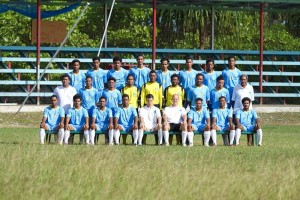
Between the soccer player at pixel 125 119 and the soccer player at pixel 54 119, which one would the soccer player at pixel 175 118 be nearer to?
the soccer player at pixel 125 119

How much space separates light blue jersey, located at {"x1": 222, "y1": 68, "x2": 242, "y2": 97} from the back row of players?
0.75ft

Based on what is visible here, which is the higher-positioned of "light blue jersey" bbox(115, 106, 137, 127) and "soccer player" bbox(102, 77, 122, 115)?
"soccer player" bbox(102, 77, 122, 115)

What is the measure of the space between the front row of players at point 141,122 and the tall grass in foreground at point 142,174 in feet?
11.7

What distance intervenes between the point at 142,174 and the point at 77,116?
947 cm

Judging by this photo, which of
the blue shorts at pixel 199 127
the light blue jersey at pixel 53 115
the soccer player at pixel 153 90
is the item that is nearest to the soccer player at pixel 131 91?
the soccer player at pixel 153 90

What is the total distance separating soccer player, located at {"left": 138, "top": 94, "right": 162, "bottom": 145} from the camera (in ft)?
82.9

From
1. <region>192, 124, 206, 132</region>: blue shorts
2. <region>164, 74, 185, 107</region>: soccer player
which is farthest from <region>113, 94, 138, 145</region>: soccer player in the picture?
Answer: <region>192, 124, 206, 132</region>: blue shorts

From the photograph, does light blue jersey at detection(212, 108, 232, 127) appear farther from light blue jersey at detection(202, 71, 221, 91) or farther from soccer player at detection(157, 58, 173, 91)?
soccer player at detection(157, 58, 173, 91)

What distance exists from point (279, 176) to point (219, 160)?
3572mm

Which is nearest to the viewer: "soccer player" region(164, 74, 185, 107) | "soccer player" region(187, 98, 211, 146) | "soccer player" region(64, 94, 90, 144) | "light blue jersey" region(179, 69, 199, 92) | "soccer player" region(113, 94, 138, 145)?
"soccer player" region(64, 94, 90, 144)

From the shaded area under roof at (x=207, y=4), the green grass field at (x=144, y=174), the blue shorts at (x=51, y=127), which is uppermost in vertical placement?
the shaded area under roof at (x=207, y=4)

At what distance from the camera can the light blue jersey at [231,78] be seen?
2673 centimetres

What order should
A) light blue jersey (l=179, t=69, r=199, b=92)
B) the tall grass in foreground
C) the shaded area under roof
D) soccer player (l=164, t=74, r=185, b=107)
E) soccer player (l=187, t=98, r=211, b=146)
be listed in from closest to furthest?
1. the tall grass in foreground
2. soccer player (l=187, t=98, r=211, b=146)
3. soccer player (l=164, t=74, r=185, b=107)
4. light blue jersey (l=179, t=69, r=199, b=92)
5. the shaded area under roof

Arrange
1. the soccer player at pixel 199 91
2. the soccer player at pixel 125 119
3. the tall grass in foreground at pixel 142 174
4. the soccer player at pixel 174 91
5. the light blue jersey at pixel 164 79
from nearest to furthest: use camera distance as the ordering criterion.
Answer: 1. the tall grass in foreground at pixel 142 174
2. the soccer player at pixel 125 119
3. the soccer player at pixel 174 91
4. the soccer player at pixel 199 91
5. the light blue jersey at pixel 164 79
